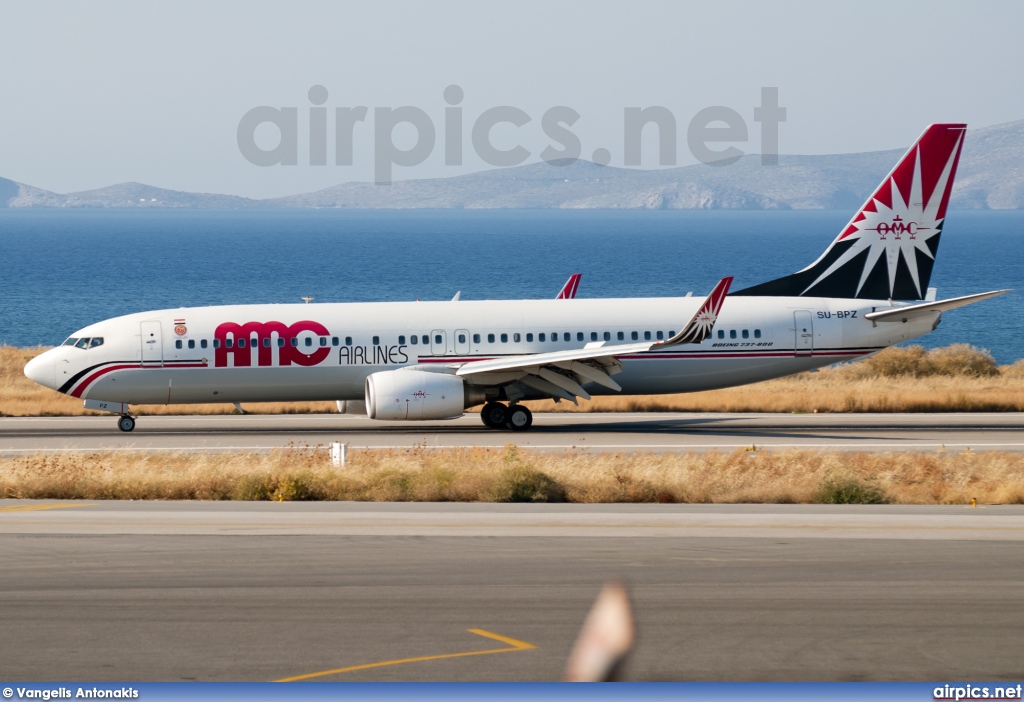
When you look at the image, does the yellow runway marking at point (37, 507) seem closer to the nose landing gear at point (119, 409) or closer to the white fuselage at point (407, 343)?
the white fuselage at point (407, 343)

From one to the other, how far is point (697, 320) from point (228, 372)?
12108mm

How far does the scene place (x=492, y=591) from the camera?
1412 cm

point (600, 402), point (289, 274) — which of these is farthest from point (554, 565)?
point (289, 274)

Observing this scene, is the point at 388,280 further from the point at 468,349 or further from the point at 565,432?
the point at 565,432

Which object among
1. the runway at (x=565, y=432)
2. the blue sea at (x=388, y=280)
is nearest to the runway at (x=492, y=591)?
the runway at (x=565, y=432)

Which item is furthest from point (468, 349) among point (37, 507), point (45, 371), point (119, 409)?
point (37, 507)

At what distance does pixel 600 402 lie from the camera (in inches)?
1575

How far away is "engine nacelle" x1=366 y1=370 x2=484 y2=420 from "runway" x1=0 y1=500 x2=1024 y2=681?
1084cm

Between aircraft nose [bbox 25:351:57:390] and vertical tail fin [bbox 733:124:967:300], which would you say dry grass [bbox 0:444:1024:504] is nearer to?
aircraft nose [bbox 25:351:57:390]

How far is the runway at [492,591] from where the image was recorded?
37.5 feet

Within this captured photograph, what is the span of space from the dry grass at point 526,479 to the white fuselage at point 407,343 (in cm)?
678

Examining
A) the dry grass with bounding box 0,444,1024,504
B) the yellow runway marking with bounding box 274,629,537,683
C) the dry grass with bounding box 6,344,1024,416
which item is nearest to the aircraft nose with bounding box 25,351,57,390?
the dry grass with bounding box 6,344,1024,416

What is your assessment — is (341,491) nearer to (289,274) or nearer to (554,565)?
(554,565)

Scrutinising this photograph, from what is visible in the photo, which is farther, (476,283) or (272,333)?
(476,283)
